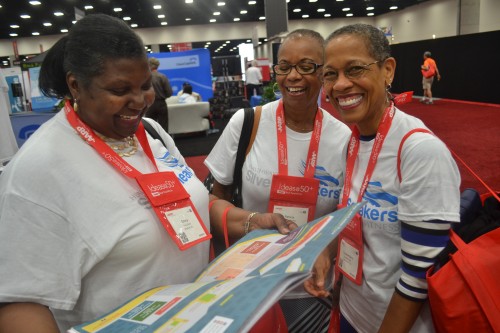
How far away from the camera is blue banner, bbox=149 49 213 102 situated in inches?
460

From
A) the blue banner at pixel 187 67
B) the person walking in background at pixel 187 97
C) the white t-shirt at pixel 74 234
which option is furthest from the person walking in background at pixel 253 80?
the white t-shirt at pixel 74 234

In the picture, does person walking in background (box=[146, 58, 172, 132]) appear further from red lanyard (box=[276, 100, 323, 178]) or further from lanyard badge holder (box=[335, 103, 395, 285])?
lanyard badge holder (box=[335, 103, 395, 285])

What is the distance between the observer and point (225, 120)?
557 inches

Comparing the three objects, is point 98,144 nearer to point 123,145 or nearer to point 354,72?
point 123,145

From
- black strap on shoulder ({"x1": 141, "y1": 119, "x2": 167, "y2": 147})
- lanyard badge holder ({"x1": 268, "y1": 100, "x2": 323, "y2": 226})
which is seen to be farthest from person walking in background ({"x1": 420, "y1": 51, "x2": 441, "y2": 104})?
black strap on shoulder ({"x1": 141, "y1": 119, "x2": 167, "y2": 147})

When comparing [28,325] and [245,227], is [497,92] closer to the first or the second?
[245,227]

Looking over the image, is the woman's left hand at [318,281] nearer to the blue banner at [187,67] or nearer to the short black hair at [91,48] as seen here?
the short black hair at [91,48]

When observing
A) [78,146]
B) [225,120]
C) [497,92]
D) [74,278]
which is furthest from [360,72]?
[225,120]

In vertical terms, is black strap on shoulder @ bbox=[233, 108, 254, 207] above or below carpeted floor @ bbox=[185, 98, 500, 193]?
above

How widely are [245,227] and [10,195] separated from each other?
0.79 m

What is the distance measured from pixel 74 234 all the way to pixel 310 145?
105 centimetres

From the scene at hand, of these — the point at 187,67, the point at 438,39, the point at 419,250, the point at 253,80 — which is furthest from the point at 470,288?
the point at 438,39

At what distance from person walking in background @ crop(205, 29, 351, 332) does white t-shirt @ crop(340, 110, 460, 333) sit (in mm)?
254

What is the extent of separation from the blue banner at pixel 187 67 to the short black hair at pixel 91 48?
11.0 meters
